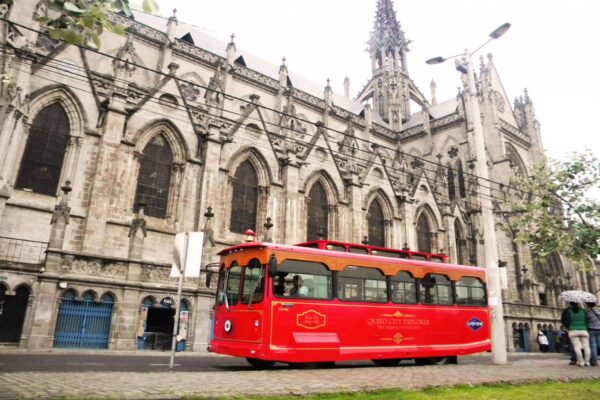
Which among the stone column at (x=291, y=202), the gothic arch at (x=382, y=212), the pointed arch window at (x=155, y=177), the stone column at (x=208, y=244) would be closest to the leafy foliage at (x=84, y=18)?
the stone column at (x=208, y=244)

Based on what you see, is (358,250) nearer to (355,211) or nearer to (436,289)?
(436,289)

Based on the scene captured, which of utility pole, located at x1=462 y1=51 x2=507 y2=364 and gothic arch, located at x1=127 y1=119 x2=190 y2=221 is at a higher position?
gothic arch, located at x1=127 y1=119 x2=190 y2=221

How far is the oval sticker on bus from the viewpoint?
44.2 feet

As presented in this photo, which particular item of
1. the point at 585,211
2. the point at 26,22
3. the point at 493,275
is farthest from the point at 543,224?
the point at 26,22

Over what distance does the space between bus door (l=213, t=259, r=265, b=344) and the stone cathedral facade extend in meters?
4.32

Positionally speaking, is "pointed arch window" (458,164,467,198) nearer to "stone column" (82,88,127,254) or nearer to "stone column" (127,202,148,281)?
"stone column" (82,88,127,254)

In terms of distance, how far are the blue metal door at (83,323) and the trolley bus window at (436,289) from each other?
36.7 ft

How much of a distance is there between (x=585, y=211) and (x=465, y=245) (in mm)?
18354

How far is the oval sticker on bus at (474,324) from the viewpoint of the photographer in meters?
13.5

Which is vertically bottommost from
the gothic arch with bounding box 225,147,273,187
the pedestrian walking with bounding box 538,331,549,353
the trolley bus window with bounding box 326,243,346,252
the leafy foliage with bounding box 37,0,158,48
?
the pedestrian walking with bounding box 538,331,549,353

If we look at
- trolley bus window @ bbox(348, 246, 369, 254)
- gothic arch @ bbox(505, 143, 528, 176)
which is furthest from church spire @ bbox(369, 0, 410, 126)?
trolley bus window @ bbox(348, 246, 369, 254)

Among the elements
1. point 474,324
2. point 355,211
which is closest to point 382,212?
point 355,211

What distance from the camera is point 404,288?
1214 centimetres

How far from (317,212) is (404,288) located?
15.6 meters
